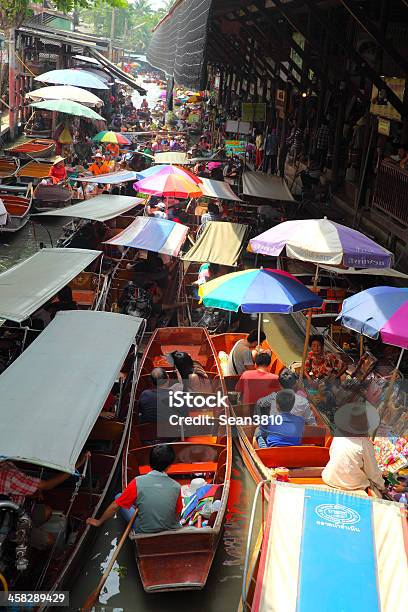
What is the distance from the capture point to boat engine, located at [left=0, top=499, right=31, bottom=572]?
4.54 metres

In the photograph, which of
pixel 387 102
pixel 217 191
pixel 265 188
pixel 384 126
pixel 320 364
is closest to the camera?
pixel 320 364

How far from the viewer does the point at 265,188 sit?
1499 centimetres

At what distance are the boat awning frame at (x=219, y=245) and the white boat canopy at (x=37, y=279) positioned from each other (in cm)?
198

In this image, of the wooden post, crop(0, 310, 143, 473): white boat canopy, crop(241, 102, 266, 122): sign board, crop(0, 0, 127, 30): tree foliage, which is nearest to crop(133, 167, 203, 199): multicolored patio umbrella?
crop(0, 310, 143, 473): white boat canopy

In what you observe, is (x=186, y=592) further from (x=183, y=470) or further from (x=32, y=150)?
(x=32, y=150)

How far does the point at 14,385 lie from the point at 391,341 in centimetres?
325

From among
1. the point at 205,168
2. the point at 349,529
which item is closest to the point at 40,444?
the point at 349,529

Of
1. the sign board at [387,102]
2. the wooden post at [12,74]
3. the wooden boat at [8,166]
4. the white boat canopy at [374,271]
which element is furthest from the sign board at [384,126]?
the wooden post at [12,74]

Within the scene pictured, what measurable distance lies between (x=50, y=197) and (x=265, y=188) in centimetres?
488

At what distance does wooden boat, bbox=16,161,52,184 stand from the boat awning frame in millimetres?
6546

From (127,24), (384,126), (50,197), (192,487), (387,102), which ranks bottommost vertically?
(192,487)

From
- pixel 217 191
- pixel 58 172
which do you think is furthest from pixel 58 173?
pixel 217 191

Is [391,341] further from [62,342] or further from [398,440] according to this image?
[62,342]

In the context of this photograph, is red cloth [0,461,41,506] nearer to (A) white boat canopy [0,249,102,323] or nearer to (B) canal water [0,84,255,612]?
(B) canal water [0,84,255,612]
